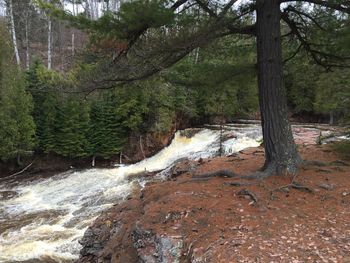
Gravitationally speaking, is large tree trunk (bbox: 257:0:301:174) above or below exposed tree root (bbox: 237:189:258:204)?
above

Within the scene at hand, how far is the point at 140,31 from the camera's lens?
662 cm

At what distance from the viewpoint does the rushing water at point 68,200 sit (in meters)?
10.1

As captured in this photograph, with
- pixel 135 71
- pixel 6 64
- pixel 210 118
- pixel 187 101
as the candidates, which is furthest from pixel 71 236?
pixel 210 118

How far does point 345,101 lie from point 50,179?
13.3 metres

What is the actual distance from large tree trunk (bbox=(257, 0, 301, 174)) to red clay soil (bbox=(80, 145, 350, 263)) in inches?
15.0

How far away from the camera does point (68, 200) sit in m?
14.3

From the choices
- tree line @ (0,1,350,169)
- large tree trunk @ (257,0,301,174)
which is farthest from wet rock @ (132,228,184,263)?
tree line @ (0,1,350,169)

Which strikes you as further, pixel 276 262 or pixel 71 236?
pixel 71 236

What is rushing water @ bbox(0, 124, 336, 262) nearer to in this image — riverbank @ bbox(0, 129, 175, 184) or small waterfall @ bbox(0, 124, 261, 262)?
small waterfall @ bbox(0, 124, 261, 262)

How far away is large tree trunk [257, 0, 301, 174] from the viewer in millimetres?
7059

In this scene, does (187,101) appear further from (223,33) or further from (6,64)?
(223,33)

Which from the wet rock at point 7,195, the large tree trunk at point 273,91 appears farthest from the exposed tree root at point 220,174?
the wet rock at point 7,195

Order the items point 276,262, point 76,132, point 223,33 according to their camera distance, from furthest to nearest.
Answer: point 76,132
point 223,33
point 276,262

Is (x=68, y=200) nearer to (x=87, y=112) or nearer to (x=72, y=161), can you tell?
(x=72, y=161)
